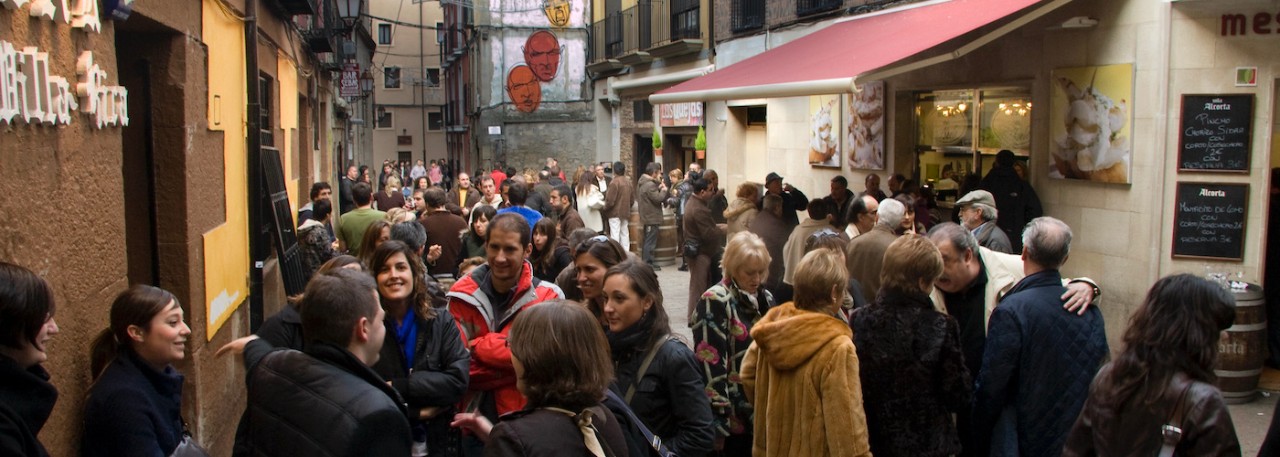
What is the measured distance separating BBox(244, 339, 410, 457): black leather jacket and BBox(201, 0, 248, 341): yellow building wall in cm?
342

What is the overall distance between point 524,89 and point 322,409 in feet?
94.7

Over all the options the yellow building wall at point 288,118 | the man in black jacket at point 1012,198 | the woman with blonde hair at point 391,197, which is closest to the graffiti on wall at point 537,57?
the woman with blonde hair at point 391,197

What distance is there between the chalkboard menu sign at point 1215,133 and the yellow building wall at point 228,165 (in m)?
6.72

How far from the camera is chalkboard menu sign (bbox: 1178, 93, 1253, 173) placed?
7.72 metres

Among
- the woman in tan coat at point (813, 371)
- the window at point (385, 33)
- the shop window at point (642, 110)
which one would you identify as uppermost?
the window at point (385, 33)

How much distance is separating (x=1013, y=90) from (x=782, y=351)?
6.94 meters

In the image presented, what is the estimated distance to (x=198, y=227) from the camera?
6.11m

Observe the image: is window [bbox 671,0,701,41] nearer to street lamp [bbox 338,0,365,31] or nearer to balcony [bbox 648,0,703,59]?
balcony [bbox 648,0,703,59]

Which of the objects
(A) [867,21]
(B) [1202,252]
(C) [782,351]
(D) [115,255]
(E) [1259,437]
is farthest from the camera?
(A) [867,21]

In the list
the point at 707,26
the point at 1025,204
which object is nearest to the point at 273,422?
the point at 1025,204

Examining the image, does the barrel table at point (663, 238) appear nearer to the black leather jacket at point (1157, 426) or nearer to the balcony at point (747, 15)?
the balcony at point (747, 15)

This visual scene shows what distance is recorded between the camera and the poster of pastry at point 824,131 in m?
13.8

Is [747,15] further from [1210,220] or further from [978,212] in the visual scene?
[978,212]

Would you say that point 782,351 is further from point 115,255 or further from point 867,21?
point 867,21
